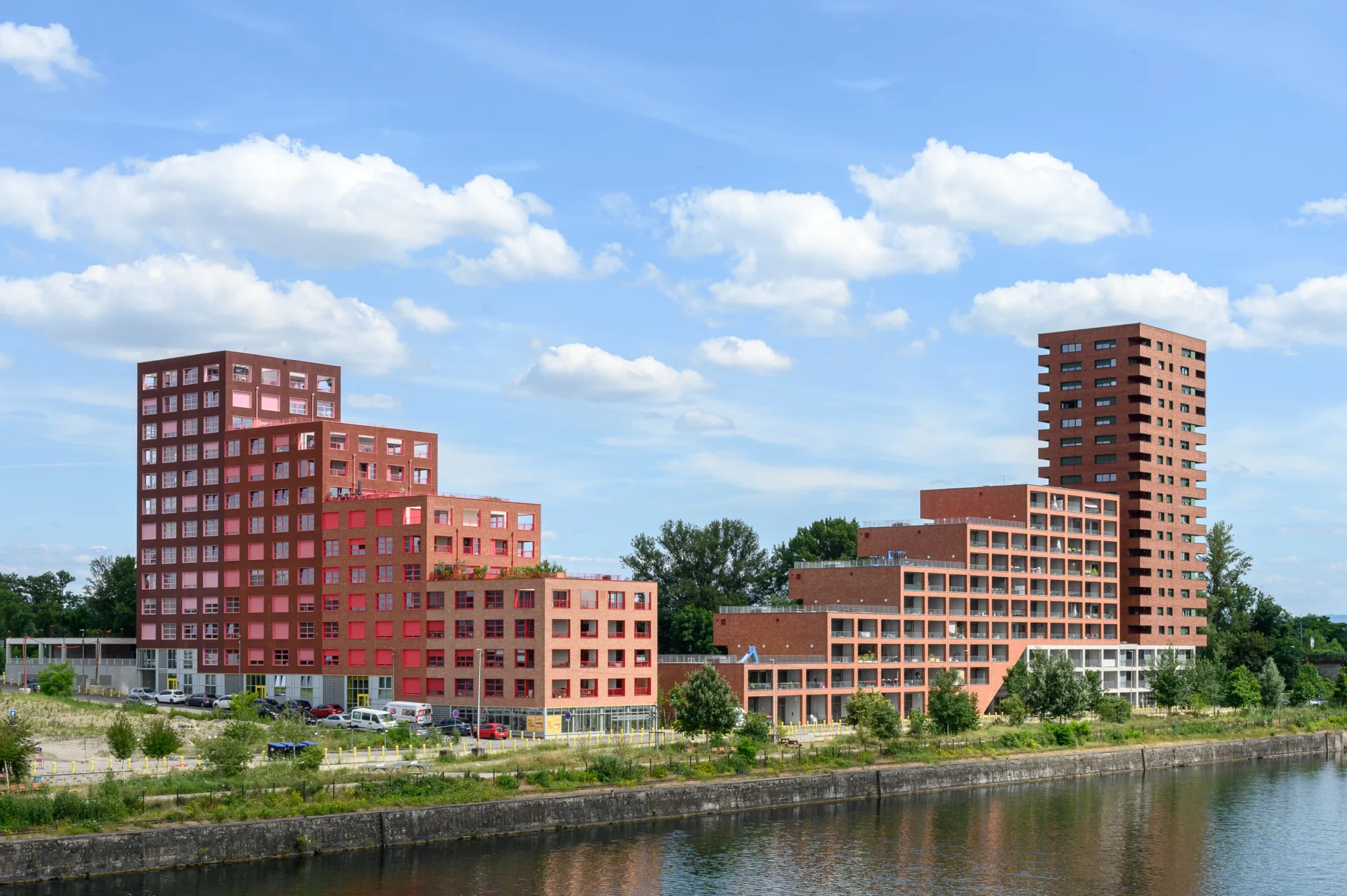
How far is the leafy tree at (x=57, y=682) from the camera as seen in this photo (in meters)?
155

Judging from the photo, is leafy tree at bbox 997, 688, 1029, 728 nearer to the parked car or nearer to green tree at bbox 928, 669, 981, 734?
green tree at bbox 928, 669, 981, 734

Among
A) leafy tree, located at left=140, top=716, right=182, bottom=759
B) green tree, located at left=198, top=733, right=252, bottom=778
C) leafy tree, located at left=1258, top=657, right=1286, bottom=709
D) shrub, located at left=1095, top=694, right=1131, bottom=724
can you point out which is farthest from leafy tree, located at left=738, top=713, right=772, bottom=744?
leafy tree, located at left=1258, top=657, right=1286, bottom=709

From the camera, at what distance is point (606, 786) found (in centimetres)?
9406

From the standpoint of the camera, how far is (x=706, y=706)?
111375mm

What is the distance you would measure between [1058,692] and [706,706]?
48750mm

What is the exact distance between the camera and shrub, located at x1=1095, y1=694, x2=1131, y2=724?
15062 centimetres

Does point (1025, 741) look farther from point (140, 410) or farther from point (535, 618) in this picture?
point (140, 410)

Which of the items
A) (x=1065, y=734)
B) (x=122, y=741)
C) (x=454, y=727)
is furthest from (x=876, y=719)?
(x=122, y=741)

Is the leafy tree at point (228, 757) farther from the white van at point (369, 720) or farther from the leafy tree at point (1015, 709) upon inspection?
the leafy tree at point (1015, 709)

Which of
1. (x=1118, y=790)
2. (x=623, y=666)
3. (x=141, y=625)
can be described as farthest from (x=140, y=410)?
(x=1118, y=790)

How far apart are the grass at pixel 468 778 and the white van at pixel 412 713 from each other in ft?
40.3

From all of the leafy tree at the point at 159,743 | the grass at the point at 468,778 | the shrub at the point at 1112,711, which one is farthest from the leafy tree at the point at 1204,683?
the leafy tree at the point at 159,743

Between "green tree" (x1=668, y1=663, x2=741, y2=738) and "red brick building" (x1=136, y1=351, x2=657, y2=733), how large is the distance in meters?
16.0

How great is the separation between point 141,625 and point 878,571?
281ft
